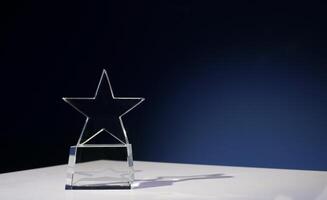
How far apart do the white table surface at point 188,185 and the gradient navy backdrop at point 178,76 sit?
0.67 m

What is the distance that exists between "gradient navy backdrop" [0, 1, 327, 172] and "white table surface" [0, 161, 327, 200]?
0.67 meters

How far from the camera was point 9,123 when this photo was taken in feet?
9.52

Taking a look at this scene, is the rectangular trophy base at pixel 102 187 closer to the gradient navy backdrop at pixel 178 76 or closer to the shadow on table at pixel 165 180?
the shadow on table at pixel 165 180

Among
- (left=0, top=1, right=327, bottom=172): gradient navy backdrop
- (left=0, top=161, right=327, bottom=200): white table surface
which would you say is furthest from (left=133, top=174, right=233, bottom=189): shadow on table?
(left=0, top=1, right=327, bottom=172): gradient navy backdrop

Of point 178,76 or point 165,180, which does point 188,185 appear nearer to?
point 165,180

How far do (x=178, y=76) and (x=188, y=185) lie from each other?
126 cm

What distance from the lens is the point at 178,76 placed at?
8.39ft

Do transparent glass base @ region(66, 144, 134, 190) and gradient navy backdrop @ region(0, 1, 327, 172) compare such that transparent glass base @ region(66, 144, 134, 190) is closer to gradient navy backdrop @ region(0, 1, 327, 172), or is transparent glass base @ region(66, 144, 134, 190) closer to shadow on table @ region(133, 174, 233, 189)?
shadow on table @ region(133, 174, 233, 189)

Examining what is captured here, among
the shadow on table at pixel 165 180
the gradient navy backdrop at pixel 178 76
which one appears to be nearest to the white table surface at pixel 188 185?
the shadow on table at pixel 165 180

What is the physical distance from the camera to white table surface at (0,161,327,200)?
1.18m

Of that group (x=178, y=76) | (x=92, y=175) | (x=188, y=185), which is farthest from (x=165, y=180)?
(x=178, y=76)

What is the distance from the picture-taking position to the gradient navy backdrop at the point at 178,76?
2287 mm

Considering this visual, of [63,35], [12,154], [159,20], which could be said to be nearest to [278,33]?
[159,20]

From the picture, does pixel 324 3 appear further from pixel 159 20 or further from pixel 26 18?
pixel 26 18
